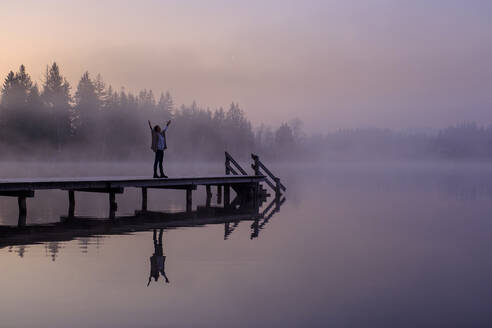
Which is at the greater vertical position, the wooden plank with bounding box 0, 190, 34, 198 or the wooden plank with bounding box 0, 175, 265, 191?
the wooden plank with bounding box 0, 175, 265, 191

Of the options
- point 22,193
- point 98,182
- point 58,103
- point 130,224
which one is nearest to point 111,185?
point 98,182

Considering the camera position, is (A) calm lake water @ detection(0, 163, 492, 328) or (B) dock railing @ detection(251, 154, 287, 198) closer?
(A) calm lake water @ detection(0, 163, 492, 328)

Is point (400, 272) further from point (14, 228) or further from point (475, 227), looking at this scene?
point (14, 228)

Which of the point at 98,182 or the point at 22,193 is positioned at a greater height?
the point at 98,182

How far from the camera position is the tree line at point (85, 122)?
81.3 metres

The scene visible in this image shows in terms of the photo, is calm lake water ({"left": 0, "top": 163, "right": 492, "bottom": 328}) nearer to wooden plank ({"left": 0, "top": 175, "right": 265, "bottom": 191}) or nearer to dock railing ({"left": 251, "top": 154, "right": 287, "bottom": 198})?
wooden plank ({"left": 0, "top": 175, "right": 265, "bottom": 191})

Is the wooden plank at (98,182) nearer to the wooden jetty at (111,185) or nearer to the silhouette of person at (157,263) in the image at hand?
the wooden jetty at (111,185)

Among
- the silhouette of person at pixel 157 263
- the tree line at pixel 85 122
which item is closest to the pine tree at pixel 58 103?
the tree line at pixel 85 122

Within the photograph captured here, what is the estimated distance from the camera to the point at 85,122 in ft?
294

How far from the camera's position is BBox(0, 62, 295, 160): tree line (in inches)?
3201

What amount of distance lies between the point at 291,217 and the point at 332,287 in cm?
1329

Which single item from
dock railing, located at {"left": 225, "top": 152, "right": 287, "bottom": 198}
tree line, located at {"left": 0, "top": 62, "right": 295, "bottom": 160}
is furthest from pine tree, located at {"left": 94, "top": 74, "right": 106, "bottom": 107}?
dock railing, located at {"left": 225, "top": 152, "right": 287, "bottom": 198}

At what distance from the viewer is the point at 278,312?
9742 mm

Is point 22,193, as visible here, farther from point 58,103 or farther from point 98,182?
point 58,103
